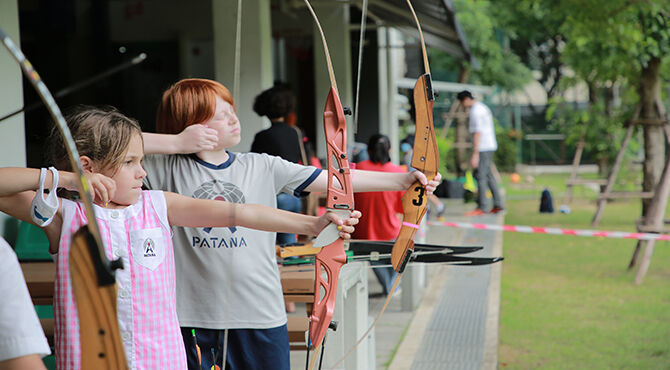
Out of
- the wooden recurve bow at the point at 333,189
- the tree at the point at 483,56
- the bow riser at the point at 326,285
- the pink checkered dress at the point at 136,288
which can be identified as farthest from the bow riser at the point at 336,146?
the tree at the point at 483,56

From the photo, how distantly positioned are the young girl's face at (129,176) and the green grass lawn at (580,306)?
3.09 meters

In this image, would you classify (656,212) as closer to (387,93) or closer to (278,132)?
(278,132)

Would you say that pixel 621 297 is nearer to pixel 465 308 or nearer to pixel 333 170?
pixel 465 308

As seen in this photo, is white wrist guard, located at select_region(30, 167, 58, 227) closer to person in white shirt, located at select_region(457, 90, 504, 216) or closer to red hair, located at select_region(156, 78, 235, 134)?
red hair, located at select_region(156, 78, 235, 134)

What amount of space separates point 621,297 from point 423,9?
2826mm

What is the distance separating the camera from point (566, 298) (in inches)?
243

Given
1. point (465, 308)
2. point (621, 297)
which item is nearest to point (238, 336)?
point (465, 308)

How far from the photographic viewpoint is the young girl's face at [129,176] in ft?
5.69

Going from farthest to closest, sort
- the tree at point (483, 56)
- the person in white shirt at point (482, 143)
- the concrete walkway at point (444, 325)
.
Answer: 1. the tree at point (483, 56)
2. the person in white shirt at point (482, 143)
3. the concrete walkway at point (444, 325)

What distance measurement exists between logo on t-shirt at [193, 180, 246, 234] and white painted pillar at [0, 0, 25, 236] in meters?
1.58

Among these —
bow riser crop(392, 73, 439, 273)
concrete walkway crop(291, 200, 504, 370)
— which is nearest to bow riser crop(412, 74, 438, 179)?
bow riser crop(392, 73, 439, 273)

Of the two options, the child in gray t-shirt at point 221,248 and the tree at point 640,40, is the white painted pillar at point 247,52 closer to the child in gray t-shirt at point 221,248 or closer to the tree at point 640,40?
the child in gray t-shirt at point 221,248

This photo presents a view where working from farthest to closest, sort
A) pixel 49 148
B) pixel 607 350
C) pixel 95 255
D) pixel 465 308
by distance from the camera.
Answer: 1. pixel 465 308
2. pixel 607 350
3. pixel 49 148
4. pixel 95 255

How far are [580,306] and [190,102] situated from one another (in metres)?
4.57
